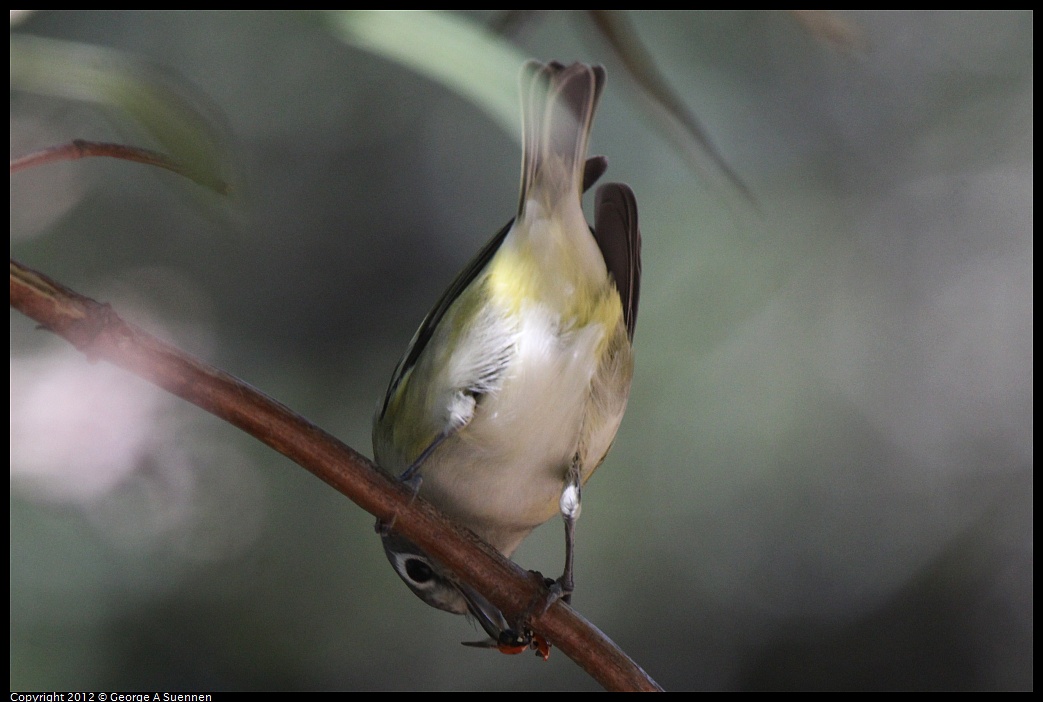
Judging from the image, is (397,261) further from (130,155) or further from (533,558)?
(130,155)

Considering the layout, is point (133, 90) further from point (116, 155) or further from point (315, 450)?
point (315, 450)

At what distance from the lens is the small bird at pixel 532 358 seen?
124 cm

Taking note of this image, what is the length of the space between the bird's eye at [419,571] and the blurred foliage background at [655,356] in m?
1.08

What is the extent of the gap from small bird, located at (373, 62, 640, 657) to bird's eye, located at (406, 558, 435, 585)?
8cm

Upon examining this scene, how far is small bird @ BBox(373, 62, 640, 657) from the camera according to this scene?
4.07ft

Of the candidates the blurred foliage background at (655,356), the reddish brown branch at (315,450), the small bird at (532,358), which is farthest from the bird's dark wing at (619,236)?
the blurred foliage background at (655,356)

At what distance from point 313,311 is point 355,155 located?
0.60 m

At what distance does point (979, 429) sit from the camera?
356cm

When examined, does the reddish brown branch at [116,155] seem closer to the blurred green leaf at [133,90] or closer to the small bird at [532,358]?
the blurred green leaf at [133,90]

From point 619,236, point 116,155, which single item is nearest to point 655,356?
point 619,236

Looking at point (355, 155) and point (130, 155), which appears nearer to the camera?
point (130, 155)

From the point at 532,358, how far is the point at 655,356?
1.90 meters

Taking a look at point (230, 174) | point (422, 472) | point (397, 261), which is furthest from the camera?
point (397, 261)

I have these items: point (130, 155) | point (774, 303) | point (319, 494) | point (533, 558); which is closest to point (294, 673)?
point (319, 494)
